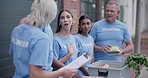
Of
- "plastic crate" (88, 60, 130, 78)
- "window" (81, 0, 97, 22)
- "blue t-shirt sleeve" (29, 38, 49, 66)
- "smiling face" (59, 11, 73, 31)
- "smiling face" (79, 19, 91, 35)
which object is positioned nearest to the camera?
"blue t-shirt sleeve" (29, 38, 49, 66)

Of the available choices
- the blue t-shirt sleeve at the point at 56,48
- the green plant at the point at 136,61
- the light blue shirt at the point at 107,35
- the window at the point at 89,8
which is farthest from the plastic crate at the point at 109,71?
the window at the point at 89,8

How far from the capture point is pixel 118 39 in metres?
4.92

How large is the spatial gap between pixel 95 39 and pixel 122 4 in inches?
564

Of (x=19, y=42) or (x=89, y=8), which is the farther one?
(x=89, y=8)

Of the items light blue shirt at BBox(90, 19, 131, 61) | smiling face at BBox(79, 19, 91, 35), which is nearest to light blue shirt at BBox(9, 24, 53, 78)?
smiling face at BBox(79, 19, 91, 35)

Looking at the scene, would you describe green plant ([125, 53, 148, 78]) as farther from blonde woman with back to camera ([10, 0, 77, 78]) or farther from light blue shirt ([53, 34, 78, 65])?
blonde woman with back to camera ([10, 0, 77, 78])

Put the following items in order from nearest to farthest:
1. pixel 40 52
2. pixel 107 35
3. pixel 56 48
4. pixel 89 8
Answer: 1. pixel 40 52
2. pixel 56 48
3. pixel 107 35
4. pixel 89 8

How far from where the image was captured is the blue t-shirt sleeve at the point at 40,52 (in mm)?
2553

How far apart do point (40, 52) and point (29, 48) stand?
0.14 m

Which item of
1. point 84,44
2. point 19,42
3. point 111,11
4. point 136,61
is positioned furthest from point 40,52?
point 111,11

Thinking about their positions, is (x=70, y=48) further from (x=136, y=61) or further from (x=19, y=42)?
(x=19, y=42)

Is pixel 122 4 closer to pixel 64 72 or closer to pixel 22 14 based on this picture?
pixel 22 14

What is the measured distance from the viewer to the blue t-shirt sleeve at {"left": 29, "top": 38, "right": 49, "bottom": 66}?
2553mm

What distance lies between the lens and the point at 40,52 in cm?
256
